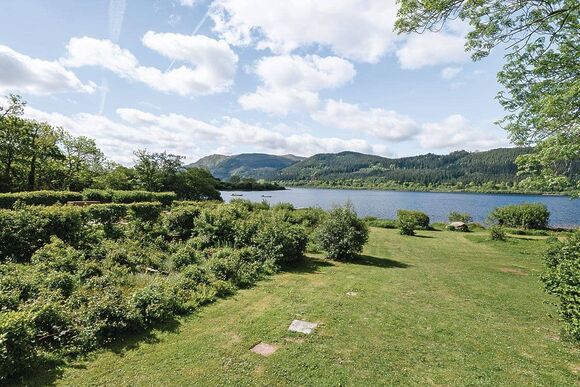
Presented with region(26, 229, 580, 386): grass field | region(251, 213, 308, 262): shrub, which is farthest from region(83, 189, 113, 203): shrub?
region(26, 229, 580, 386): grass field

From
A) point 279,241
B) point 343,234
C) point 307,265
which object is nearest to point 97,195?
point 279,241

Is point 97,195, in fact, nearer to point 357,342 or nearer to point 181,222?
point 181,222

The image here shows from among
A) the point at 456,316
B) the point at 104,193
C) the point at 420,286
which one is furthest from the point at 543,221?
the point at 104,193

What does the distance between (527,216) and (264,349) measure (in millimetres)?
36426

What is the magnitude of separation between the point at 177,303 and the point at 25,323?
3333mm

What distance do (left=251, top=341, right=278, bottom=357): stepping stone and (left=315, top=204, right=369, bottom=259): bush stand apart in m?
9.43

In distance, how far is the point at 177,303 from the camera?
26.4ft

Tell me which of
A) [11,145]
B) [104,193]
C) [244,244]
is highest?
[11,145]

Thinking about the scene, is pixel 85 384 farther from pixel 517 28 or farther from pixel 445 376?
pixel 517 28

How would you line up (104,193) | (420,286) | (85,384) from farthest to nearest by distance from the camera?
(104,193) → (420,286) → (85,384)

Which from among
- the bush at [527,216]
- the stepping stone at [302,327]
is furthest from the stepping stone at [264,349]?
the bush at [527,216]

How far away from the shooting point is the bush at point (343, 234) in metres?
15.3

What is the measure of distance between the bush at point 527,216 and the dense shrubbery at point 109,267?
30.0 metres

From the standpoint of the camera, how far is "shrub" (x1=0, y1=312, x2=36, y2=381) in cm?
470
